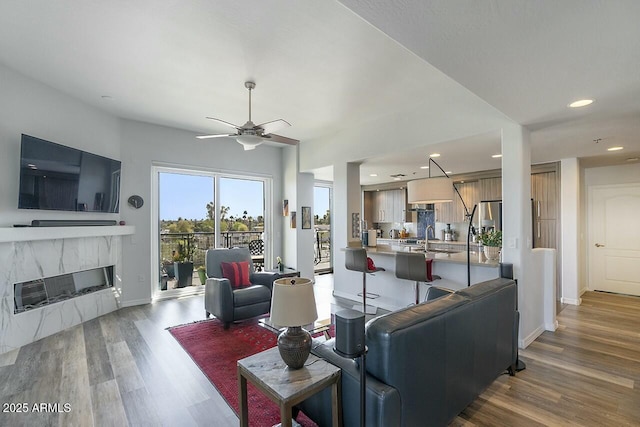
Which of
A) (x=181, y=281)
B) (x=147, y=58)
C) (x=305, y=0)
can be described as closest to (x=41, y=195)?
(x=147, y=58)

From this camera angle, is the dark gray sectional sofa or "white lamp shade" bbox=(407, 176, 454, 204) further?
"white lamp shade" bbox=(407, 176, 454, 204)

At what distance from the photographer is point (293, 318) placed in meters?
1.67

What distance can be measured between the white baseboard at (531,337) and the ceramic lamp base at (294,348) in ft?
9.40

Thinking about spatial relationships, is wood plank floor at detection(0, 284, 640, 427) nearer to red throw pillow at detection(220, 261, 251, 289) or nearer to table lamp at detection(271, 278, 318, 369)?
table lamp at detection(271, 278, 318, 369)

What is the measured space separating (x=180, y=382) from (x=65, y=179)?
10.3 ft

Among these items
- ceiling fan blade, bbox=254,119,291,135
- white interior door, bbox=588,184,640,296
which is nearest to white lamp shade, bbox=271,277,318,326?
ceiling fan blade, bbox=254,119,291,135

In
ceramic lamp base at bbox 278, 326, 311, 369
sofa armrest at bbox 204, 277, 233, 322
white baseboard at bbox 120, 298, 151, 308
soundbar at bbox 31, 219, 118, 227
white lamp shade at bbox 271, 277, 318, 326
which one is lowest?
white baseboard at bbox 120, 298, 151, 308

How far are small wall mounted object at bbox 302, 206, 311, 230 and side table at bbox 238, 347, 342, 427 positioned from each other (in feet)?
15.5

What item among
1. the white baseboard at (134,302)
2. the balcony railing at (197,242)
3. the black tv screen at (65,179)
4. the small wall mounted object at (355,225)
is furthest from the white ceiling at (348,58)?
the white baseboard at (134,302)

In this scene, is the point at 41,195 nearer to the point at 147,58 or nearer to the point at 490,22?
the point at 147,58

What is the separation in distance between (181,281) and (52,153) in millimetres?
2880

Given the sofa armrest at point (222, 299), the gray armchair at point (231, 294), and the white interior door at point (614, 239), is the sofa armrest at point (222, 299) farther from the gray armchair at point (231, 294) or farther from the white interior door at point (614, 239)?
the white interior door at point (614, 239)

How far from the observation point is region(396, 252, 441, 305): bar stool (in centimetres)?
370

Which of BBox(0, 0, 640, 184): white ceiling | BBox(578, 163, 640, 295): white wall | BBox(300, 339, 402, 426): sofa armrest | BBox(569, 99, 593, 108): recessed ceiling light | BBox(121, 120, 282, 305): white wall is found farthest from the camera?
BBox(578, 163, 640, 295): white wall
